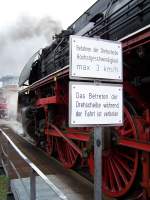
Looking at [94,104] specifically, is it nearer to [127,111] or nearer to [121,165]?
[127,111]

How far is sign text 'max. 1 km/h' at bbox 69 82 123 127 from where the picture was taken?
2600 millimetres

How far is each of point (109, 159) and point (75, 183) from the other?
4.10 ft

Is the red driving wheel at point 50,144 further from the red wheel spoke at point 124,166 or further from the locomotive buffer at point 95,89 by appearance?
the locomotive buffer at point 95,89

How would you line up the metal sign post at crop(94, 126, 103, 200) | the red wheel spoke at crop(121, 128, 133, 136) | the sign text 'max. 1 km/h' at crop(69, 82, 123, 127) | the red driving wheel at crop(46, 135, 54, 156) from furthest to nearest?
the red driving wheel at crop(46, 135, 54, 156), the red wheel spoke at crop(121, 128, 133, 136), the metal sign post at crop(94, 126, 103, 200), the sign text 'max. 1 km/h' at crop(69, 82, 123, 127)

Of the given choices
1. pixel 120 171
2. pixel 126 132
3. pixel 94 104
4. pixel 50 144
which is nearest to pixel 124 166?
pixel 120 171

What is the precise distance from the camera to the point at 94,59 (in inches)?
108

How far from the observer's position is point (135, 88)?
5.17m

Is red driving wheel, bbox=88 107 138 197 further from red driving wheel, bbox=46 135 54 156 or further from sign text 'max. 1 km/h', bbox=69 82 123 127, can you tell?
red driving wheel, bbox=46 135 54 156

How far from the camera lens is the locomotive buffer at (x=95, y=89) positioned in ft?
8.59

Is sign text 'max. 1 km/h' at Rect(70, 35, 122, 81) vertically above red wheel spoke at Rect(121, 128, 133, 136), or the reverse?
sign text 'max. 1 km/h' at Rect(70, 35, 122, 81)

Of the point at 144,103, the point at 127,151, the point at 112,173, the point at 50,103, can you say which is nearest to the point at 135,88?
the point at 144,103

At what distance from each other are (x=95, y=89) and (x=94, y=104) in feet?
0.40

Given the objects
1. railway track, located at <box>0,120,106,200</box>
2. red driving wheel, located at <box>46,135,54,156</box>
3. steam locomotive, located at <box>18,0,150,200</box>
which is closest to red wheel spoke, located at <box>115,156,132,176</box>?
steam locomotive, located at <box>18,0,150,200</box>

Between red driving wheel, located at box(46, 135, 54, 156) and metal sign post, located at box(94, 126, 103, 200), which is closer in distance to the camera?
metal sign post, located at box(94, 126, 103, 200)
